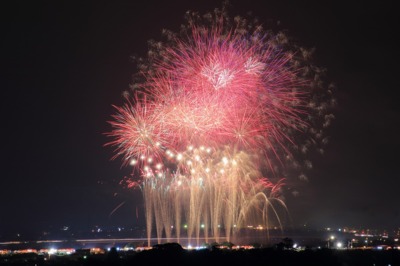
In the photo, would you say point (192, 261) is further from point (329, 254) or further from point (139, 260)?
point (329, 254)

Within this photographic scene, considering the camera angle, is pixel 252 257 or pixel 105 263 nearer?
pixel 105 263

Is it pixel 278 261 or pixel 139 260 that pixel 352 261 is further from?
pixel 139 260

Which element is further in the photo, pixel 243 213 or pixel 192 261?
pixel 243 213

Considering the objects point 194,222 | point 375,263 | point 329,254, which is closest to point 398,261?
point 375,263

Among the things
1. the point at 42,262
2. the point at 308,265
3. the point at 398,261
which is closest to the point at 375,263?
the point at 398,261

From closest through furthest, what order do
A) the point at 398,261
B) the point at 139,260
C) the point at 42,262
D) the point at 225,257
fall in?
the point at 139,260 < the point at 225,257 < the point at 42,262 < the point at 398,261

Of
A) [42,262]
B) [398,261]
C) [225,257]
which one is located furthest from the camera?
[398,261]

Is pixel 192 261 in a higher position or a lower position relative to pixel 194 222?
lower

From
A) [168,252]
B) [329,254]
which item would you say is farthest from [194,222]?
[329,254]

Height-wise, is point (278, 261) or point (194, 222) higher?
point (194, 222)
